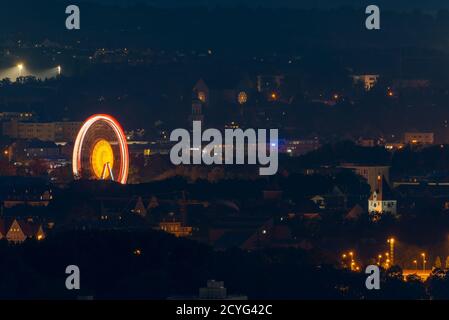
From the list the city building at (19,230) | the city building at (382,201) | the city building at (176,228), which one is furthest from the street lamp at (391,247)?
the city building at (19,230)

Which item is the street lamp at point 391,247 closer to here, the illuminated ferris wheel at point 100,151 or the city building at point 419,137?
the illuminated ferris wheel at point 100,151

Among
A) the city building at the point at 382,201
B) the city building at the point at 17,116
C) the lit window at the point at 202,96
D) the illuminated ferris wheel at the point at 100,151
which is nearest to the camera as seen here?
the city building at the point at 382,201

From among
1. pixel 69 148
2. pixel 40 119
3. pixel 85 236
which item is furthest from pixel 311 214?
pixel 40 119

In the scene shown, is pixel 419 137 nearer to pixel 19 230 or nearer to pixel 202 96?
pixel 202 96

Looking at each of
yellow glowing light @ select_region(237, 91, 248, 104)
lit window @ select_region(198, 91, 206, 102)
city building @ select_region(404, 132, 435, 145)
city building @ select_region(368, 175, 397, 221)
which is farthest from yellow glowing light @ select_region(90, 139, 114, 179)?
lit window @ select_region(198, 91, 206, 102)
